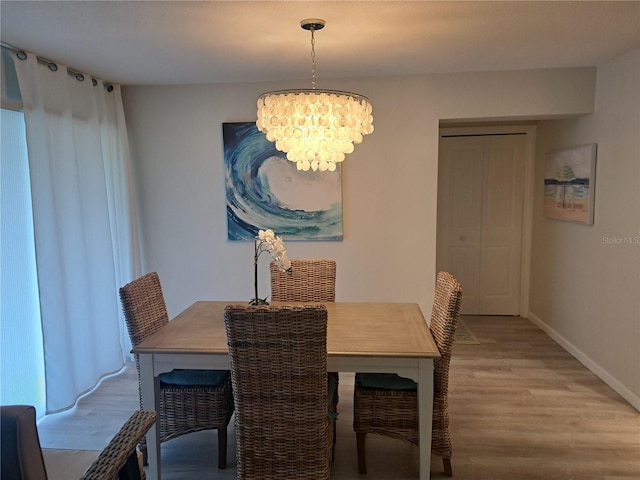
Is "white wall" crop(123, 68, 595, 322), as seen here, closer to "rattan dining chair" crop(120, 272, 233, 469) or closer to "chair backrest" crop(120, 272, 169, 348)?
"chair backrest" crop(120, 272, 169, 348)

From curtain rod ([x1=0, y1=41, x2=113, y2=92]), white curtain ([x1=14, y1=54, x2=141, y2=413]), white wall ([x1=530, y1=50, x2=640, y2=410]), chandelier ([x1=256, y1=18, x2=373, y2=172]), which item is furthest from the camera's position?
white wall ([x1=530, y1=50, x2=640, y2=410])

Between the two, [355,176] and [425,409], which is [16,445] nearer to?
[425,409]

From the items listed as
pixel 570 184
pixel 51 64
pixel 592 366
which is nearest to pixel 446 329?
pixel 592 366

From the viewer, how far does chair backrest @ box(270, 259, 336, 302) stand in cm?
321

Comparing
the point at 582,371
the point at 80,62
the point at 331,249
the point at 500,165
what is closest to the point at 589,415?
the point at 582,371

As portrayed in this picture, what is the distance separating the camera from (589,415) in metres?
3.06

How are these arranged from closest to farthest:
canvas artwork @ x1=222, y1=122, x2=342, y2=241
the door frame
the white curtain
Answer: the white curtain → canvas artwork @ x1=222, y1=122, x2=342, y2=241 → the door frame

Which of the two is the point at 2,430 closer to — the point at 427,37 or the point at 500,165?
the point at 427,37

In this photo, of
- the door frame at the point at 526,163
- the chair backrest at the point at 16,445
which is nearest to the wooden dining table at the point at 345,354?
the chair backrest at the point at 16,445

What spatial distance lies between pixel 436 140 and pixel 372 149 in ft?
1.78

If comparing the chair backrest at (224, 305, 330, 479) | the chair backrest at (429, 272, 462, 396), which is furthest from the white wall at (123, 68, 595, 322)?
the chair backrest at (224, 305, 330, 479)

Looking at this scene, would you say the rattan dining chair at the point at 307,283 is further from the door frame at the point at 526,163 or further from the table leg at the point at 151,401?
the door frame at the point at 526,163

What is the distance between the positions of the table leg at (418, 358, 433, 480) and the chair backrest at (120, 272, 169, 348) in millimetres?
1485

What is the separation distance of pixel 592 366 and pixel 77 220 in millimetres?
4122
